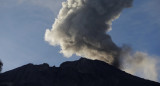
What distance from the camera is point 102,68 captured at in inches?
5251

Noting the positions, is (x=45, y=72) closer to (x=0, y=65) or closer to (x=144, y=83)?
(x=0, y=65)

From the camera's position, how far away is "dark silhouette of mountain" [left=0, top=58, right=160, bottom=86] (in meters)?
120

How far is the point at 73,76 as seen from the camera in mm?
126375

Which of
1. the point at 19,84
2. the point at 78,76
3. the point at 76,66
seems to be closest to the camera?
the point at 19,84

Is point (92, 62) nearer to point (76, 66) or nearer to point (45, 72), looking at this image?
point (76, 66)

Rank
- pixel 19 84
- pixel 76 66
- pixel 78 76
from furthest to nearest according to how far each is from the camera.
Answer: pixel 76 66
pixel 78 76
pixel 19 84

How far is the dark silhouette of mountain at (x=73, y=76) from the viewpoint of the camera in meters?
120

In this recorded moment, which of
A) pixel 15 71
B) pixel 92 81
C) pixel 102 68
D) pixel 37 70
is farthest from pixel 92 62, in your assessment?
pixel 15 71

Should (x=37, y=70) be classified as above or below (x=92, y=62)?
below

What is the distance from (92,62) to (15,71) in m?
33.2

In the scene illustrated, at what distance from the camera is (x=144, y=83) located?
402 feet

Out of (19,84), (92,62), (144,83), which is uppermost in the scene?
(92,62)

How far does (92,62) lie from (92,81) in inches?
588

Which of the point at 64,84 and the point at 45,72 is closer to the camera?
the point at 64,84
